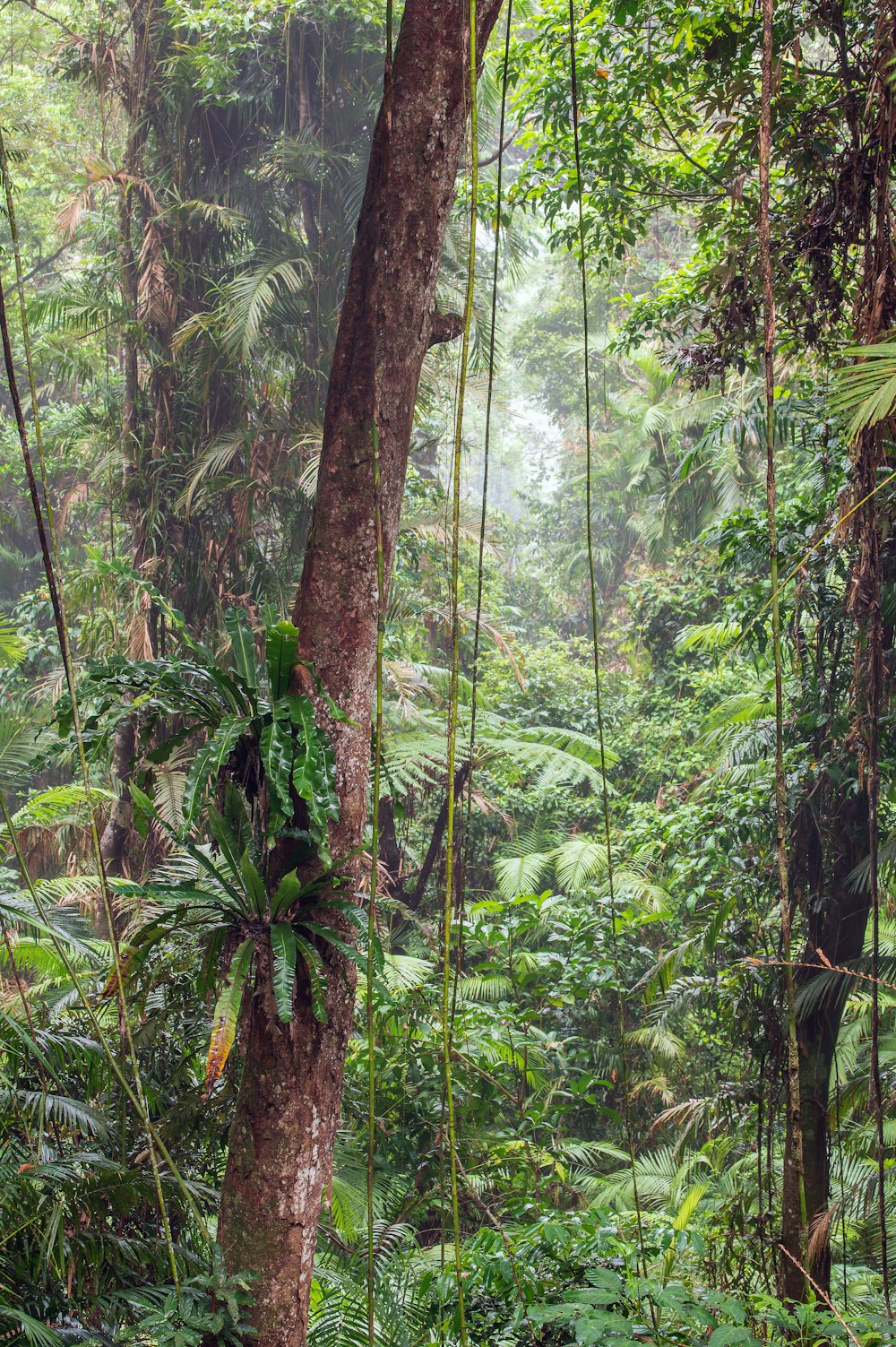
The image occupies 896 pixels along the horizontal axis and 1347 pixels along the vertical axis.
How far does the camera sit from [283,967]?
6.34 ft

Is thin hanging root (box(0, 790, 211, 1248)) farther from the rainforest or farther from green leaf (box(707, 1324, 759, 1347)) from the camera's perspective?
green leaf (box(707, 1324, 759, 1347))

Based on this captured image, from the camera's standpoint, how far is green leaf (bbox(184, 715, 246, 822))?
197 cm

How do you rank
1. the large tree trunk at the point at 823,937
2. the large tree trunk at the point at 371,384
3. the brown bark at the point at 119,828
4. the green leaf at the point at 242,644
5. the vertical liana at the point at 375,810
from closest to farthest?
the vertical liana at the point at 375,810
the large tree trunk at the point at 371,384
the green leaf at the point at 242,644
the large tree trunk at the point at 823,937
the brown bark at the point at 119,828

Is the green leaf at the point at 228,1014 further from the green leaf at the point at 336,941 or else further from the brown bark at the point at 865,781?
the brown bark at the point at 865,781

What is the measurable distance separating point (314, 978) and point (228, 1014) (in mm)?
201

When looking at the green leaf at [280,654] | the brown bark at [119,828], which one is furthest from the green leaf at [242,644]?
the brown bark at [119,828]

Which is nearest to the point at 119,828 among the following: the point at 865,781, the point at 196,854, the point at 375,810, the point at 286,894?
the point at 196,854

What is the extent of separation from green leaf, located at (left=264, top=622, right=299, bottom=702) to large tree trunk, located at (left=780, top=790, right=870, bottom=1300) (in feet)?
6.99

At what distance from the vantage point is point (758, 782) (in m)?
4.01

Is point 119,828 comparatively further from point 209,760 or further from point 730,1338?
point 730,1338

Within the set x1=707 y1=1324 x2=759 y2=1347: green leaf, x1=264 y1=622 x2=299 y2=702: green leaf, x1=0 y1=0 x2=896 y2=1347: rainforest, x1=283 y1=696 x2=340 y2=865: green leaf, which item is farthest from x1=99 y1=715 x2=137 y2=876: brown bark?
x1=707 y1=1324 x2=759 y2=1347: green leaf

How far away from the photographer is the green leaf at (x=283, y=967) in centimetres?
190

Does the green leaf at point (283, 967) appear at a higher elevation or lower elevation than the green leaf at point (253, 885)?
lower

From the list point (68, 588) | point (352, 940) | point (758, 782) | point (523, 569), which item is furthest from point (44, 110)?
point (352, 940)
